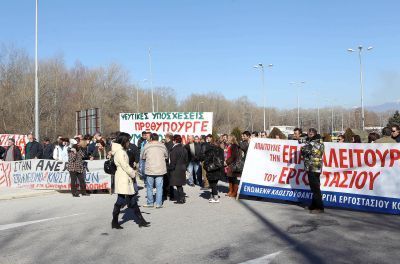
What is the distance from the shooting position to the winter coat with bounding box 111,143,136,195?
8289mm

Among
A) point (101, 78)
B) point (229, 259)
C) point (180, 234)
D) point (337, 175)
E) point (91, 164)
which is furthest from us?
point (101, 78)

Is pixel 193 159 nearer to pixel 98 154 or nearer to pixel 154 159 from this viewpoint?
pixel 98 154

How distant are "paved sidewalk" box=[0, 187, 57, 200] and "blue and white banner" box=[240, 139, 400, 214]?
692 cm

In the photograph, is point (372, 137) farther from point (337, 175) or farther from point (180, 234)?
point (180, 234)

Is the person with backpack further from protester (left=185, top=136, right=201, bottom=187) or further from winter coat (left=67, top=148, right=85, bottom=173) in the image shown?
winter coat (left=67, top=148, right=85, bottom=173)

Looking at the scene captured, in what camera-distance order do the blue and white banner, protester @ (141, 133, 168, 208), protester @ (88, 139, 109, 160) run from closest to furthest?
the blue and white banner, protester @ (141, 133, 168, 208), protester @ (88, 139, 109, 160)

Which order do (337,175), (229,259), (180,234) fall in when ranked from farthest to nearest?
(337,175), (180,234), (229,259)

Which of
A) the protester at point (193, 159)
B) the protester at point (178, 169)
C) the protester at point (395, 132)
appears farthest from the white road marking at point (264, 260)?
the protester at point (193, 159)

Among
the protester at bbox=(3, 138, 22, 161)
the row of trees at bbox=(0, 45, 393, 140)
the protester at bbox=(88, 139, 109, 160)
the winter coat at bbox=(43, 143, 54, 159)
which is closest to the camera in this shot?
the protester at bbox=(88, 139, 109, 160)

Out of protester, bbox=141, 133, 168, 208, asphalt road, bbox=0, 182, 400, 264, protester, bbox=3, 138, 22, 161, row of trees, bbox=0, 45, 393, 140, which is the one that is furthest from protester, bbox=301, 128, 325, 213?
row of trees, bbox=0, 45, 393, 140

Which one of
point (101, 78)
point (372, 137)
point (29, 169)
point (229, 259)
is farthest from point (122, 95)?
point (229, 259)

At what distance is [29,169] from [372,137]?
1123cm

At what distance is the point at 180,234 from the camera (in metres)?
7.71

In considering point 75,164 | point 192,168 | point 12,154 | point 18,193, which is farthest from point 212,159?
point 12,154
